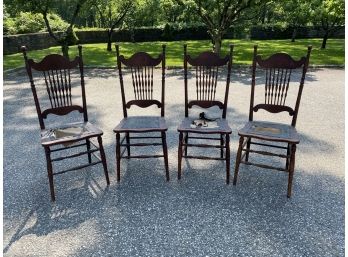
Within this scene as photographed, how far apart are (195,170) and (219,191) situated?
0.49 metres

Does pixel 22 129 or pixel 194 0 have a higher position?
pixel 194 0

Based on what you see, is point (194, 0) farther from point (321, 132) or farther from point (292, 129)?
point (292, 129)

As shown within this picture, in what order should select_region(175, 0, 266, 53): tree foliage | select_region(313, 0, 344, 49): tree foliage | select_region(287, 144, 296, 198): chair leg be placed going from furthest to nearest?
select_region(313, 0, 344, 49): tree foliage, select_region(175, 0, 266, 53): tree foliage, select_region(287, 144, 296, 198): chair leg

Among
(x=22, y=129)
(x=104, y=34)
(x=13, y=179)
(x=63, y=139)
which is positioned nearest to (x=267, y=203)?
(x=63, y=139)

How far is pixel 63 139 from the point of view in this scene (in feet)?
9.36

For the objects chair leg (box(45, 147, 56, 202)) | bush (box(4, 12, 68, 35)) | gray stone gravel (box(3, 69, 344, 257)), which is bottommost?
gray stone gravel (box(3, 69, 344, 257))

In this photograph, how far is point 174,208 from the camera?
2.75 meters

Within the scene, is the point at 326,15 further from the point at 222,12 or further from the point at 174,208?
the point at 174,208

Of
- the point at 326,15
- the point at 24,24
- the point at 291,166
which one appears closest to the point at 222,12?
the point at 326,15

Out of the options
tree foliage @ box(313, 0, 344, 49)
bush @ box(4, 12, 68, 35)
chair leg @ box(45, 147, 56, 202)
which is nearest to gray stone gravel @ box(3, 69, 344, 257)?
chair leg @ box(45, 147, 56, 202)

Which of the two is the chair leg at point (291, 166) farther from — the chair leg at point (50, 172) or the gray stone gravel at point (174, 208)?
the chair leg at point (50, 172)

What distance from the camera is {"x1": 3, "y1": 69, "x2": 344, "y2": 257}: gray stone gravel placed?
2.31 m

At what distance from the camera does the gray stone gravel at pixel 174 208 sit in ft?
7.59

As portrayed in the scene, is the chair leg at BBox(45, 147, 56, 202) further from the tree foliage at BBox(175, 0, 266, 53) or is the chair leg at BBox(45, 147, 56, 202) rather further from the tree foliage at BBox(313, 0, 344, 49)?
the tree foliage at BBox(313, 0, 344, 49)
